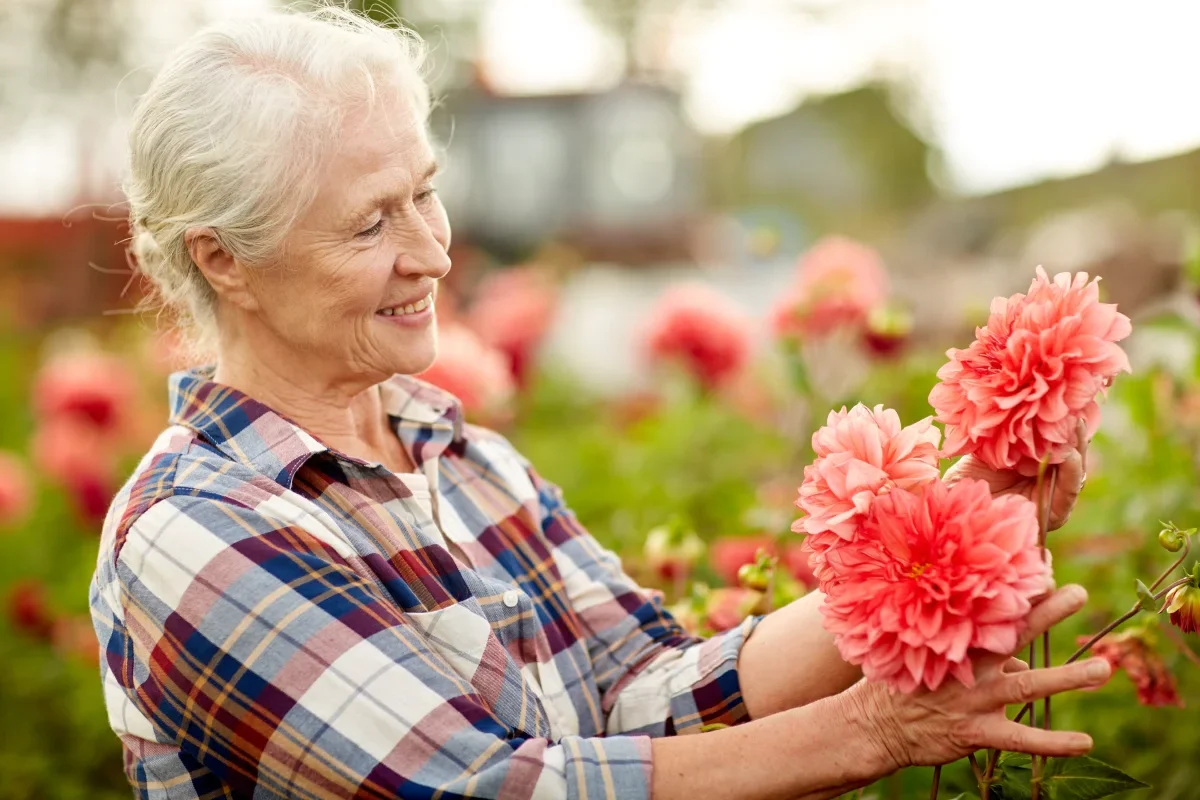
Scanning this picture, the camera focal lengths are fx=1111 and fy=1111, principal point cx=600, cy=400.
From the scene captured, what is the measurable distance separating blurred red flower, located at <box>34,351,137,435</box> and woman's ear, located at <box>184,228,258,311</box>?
2796 millimetres

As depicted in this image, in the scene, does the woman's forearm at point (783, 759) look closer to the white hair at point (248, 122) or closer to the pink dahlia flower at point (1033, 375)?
the pink dahlia flower at point (1033, 375)

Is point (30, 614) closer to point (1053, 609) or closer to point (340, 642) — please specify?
point (340, 642)

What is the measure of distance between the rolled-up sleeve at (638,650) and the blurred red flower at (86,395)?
2770 millimetres

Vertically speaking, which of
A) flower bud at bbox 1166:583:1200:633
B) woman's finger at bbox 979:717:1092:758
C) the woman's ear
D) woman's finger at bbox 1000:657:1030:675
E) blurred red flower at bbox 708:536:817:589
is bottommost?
blurred red flower at bbox 708:536:817:589

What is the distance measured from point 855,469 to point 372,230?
2.58 ft

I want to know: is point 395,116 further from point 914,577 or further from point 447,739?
point 914,577

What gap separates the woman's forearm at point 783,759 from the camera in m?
1.27

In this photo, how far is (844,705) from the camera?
129 centimetres

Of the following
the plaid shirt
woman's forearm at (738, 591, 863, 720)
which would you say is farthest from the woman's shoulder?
woman's forearm at (738, 591, 863, 720)

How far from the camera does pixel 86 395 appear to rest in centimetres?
411

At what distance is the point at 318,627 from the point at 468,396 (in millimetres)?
1466

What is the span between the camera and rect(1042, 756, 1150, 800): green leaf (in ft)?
4.30

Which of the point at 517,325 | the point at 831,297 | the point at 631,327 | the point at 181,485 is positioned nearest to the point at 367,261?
the point at 181,485

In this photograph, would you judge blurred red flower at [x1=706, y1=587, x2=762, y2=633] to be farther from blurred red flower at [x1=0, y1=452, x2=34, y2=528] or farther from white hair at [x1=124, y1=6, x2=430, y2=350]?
blurred red flower at [x1=0, y1=452, x2=34, y2=528]
